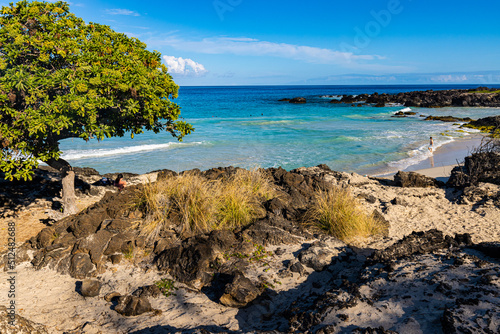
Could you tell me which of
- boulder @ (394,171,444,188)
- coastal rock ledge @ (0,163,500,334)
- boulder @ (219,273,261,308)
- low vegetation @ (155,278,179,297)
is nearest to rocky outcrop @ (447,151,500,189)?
boulder @ (394,171,444,188)

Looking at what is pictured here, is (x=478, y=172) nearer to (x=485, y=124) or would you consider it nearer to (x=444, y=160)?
(x=444, y=160)

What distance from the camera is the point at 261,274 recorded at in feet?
18.2

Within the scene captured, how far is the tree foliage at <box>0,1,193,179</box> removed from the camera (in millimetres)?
5219

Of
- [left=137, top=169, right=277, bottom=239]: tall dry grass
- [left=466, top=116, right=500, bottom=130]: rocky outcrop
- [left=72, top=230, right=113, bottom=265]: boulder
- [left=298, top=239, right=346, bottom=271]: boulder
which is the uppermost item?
[left=466, top=116, right=500, bottom=130]: rocky outcrop

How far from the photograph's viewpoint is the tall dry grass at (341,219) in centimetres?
699

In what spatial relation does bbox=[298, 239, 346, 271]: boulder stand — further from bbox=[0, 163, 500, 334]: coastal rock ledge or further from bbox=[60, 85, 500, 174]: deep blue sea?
bbox=[60, 85, 500, 174]: deep blue sea

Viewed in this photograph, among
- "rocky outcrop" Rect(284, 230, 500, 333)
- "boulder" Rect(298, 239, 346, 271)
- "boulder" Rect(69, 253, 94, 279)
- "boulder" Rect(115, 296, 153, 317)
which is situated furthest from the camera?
"boulder" Rect(298, 239, 346, 271)

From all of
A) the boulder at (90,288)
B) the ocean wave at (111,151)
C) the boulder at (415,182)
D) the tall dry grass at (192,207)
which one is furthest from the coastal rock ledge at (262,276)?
the ocean wave at (111,151)

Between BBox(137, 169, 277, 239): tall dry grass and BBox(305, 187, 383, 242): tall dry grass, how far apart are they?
1.30 meters

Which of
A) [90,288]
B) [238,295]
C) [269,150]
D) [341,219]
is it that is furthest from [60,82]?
[269,150]

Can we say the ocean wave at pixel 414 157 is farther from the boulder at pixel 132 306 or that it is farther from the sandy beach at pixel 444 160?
the boulder at pixel 132 306

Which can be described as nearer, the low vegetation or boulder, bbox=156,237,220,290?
the low vegetation

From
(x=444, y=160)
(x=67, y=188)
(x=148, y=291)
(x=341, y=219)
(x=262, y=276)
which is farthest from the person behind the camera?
(x=444, y=160)

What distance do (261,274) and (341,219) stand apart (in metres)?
2.50
